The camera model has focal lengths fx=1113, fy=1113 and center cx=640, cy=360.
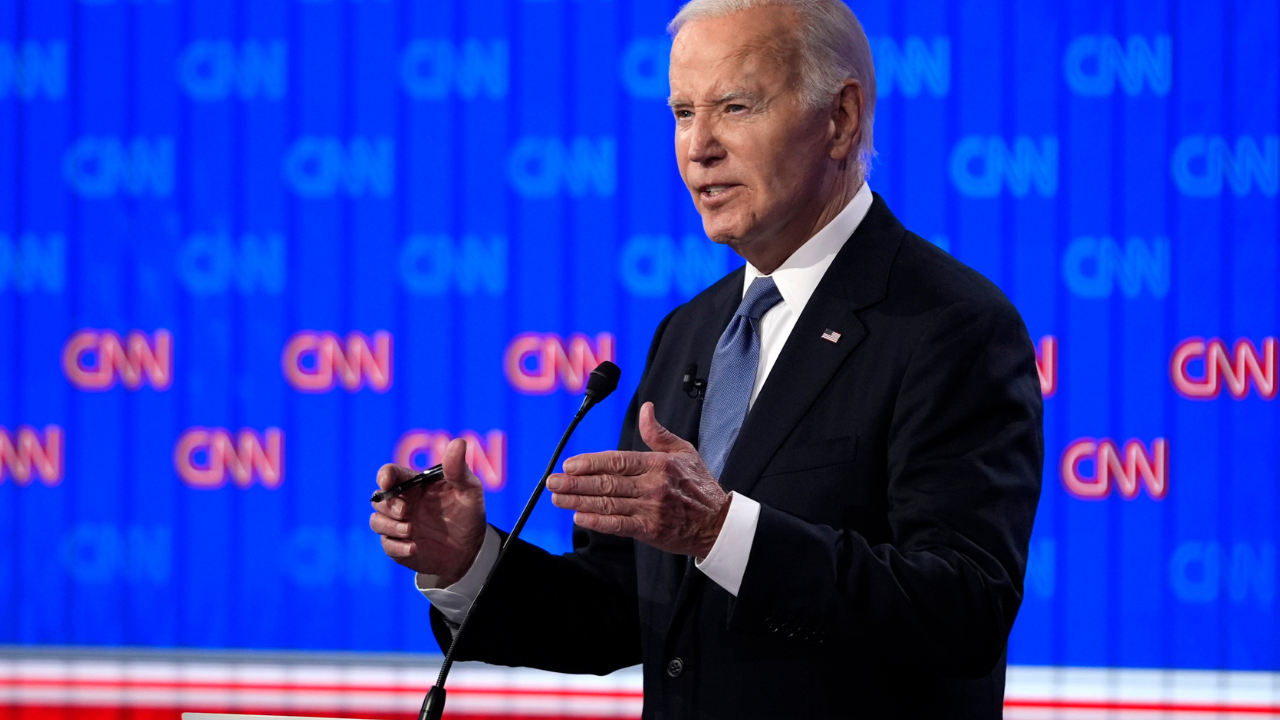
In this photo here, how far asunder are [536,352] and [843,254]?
1.40 metres

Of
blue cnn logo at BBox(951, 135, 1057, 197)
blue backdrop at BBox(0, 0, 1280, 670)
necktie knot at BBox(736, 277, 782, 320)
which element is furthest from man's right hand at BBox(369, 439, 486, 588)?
blue cnn logo at BBox(951, 135, 1057, 197)

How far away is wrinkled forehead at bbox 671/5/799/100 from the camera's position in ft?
4.14

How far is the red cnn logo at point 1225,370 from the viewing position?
8.09 ft

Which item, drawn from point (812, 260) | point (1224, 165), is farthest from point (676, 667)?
point (1224, 165)

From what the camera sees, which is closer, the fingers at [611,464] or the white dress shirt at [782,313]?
the fingers at [611,464]

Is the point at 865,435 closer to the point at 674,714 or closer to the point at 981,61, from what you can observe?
the point at 674,714

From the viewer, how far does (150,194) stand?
2727mm

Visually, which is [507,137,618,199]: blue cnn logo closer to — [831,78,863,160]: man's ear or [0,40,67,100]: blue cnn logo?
[0,40,67,100]: blue cnn logo

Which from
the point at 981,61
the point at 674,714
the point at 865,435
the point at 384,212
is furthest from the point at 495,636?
the point at 981,61

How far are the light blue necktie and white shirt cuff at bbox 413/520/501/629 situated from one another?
27 centimetres

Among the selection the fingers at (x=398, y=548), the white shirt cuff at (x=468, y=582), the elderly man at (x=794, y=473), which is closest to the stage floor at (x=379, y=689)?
the elderly man at (x=794, y=473)

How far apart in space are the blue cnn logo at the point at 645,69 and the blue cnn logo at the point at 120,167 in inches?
44.6

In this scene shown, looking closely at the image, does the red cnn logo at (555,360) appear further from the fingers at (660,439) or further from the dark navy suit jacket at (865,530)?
the fingers at (660,439)

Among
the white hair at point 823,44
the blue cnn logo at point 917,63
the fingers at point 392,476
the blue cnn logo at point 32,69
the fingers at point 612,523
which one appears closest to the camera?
the fingers at point 612,523
